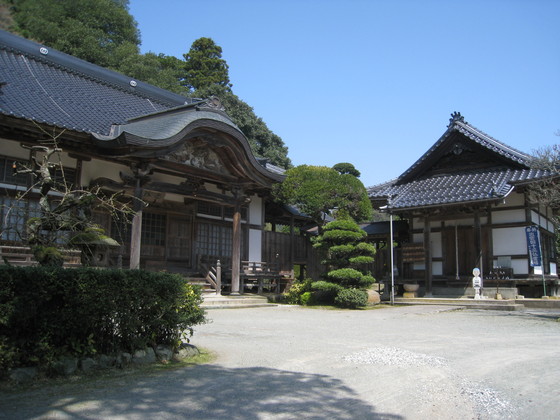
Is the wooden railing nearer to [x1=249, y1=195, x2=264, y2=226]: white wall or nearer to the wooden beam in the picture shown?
[x1=249, y1=195, x2=264, y2=226]: white wall

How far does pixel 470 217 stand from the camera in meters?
19.0

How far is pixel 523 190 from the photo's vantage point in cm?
1823

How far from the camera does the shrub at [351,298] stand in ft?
49.6

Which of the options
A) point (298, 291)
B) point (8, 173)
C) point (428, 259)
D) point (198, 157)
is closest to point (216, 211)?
point (198, 157)

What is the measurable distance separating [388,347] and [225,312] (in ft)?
21.6

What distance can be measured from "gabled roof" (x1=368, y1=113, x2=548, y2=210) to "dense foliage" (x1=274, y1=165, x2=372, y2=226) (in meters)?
2.13

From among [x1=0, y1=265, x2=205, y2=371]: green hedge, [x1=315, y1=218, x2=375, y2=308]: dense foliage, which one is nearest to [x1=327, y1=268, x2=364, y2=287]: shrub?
[x1=315, y1=218, x2=375, y2=308]: dense foliage

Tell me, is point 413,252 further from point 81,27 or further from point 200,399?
point 81,27

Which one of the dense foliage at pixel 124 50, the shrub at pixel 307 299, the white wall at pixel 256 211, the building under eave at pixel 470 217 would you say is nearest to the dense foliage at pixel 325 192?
the white wall at pixel 256 211

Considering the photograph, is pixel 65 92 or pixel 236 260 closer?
pixel 65 92

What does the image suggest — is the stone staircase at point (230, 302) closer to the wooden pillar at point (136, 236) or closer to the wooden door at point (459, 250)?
the wooden pillar at point (136, 236)

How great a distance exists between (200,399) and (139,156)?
386 inches

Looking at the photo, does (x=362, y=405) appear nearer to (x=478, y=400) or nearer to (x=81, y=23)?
(x=478, y=400)

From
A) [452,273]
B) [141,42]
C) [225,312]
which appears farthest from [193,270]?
[141,42]
